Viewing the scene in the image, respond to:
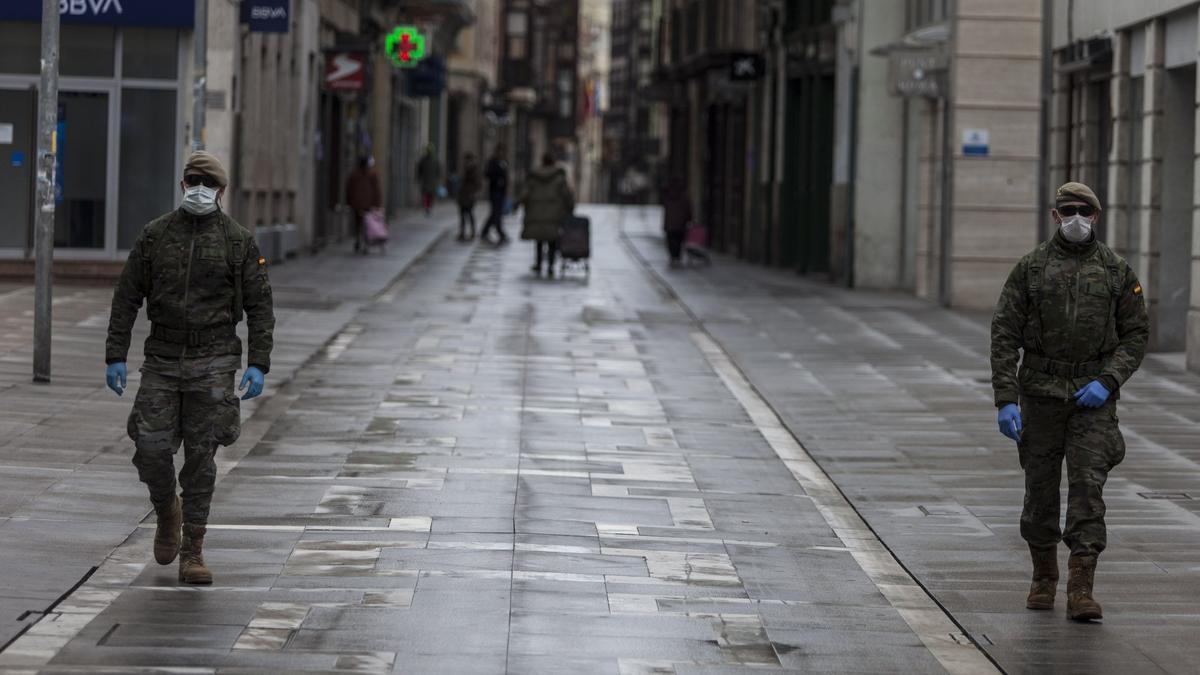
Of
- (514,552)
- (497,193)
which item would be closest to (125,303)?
(514,552)

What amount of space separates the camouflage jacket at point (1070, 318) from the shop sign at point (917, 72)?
20.6 m

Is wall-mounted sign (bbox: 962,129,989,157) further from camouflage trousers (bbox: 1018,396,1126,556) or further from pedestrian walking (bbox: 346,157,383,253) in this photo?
camouflage trousers (bbox: 1018,396,1126,556)

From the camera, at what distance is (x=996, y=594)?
9961 mm

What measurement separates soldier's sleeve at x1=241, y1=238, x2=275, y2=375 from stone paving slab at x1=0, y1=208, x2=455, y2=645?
1.15m

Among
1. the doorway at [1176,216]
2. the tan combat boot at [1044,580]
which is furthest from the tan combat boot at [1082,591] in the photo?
the doorway at [1176,216]

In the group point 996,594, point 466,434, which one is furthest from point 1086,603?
point 466,434

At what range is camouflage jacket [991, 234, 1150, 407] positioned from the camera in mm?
9562

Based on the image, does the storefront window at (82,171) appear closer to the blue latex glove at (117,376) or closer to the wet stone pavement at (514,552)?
the wet stone pavement at (514,552)

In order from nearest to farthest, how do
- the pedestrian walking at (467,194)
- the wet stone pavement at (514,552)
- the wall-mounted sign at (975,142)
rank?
the wet stone pavement at (514,552)
the wall-mounted sign at (975,142)
the pedestrian walking at (467,194)

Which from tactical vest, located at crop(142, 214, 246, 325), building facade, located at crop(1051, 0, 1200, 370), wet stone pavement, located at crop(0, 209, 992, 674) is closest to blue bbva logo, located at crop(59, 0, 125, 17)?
wet stone pavement, located at crop(0, 209, 992, 674)

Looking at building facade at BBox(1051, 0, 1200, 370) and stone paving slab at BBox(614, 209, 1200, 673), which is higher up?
building facade at BBox(1051, 0, 1200, 370)

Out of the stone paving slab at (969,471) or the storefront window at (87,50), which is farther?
the storefront window at (87,50)

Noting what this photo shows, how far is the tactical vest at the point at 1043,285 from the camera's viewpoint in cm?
959

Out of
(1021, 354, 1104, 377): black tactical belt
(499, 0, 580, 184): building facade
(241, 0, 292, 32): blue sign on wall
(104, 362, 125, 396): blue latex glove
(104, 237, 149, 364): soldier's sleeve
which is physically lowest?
(104, 362, 125, 396): blue latex glove
